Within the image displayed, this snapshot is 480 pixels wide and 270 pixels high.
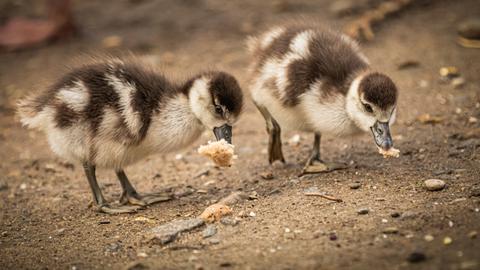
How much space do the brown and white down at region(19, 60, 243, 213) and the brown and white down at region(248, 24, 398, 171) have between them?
53 centimetres

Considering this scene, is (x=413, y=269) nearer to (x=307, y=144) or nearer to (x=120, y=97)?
(x=120, y=97)

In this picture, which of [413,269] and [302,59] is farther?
[302,59]

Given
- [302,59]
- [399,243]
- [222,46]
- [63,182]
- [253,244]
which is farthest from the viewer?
[222,46]

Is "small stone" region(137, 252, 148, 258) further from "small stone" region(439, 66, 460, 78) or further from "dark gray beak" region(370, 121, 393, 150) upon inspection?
"small stone" region(439, 66, 460, 78)

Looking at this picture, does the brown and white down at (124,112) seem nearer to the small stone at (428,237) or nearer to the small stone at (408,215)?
the small stone at (408,215)

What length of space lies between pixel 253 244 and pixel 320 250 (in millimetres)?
433

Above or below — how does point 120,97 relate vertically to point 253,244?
above

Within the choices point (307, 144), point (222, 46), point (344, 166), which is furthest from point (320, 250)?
point (222, 46)

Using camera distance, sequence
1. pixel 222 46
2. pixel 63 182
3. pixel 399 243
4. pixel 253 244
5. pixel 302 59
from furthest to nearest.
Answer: pixel 222 46, pixel 63 182, pixel 302 59, pixel 253 244, pixel 399 243

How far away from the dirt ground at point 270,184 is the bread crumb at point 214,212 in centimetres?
14

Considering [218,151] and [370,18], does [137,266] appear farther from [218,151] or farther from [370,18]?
[370,18]

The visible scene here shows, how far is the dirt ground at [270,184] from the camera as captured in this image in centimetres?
366

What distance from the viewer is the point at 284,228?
3980mm

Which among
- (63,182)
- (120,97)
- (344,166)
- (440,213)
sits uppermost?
(120,97)
